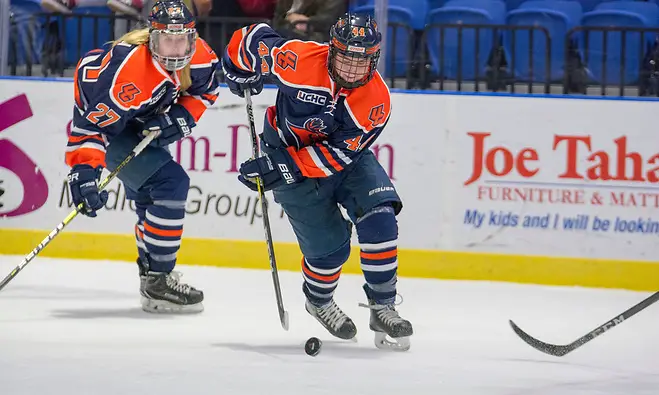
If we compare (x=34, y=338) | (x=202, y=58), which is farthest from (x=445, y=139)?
(x=34, y=338)

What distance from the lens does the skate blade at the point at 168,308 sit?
4207 millimetres

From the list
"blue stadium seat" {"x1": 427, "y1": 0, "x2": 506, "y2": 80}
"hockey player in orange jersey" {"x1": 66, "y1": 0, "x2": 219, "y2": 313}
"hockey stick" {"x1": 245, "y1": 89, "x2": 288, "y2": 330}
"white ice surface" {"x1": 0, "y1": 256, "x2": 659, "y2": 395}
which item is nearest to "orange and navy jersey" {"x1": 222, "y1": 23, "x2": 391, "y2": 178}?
"hockey stick" {"x1": 245, "y1": 89, "x2": 288, "y2": 330}

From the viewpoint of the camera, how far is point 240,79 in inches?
151

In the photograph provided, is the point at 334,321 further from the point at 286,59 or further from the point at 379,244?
the point at 286,59

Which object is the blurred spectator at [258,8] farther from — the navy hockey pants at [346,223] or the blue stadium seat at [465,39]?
the navy hockey pants at [346,223]

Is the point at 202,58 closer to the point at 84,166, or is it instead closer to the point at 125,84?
the point at 125,84

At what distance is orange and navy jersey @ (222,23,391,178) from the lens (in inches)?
135

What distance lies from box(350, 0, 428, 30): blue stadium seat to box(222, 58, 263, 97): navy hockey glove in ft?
4.90

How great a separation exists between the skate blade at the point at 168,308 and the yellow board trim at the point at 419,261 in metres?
1.07

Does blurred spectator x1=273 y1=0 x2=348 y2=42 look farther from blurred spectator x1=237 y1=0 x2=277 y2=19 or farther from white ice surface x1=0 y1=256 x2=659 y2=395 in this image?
white ice surface x1=0 y1=256 x2=659 y2=395

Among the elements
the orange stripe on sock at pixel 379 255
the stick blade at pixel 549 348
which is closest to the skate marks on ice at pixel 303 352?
the orange stripe on sock at pixel 379 255

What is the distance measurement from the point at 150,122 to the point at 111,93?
0.23m

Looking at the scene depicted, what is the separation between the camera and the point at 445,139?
17.0 ft

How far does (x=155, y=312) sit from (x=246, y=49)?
111cm
